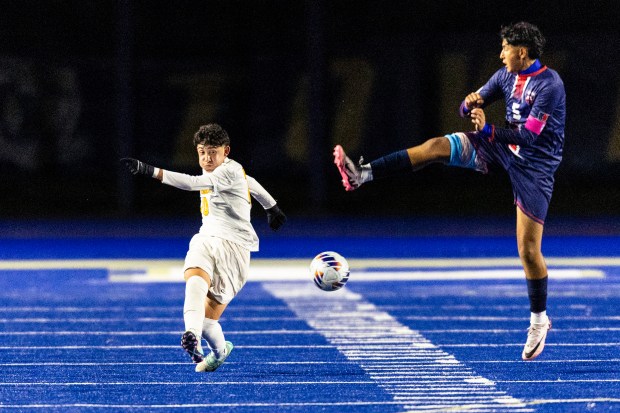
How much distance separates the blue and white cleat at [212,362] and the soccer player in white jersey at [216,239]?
0.02 metres

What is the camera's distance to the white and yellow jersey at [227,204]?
273 inches

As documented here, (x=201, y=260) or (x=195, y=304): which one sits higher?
(x=201, y=260)

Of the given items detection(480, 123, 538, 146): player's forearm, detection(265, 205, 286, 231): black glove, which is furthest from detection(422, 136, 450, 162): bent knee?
detection(265, 205, 286, 231): black glove

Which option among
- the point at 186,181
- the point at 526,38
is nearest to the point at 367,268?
the point at 526,38

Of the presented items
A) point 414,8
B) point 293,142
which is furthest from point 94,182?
point 414,8

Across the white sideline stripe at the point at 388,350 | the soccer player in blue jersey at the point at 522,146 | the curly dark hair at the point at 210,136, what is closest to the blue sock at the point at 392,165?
the soccer player in blue jersey at the point at 522,146

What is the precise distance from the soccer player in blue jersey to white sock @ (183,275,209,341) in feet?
3.39

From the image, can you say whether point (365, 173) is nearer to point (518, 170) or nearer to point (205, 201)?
point (205, 201)

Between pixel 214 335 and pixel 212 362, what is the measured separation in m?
0.33

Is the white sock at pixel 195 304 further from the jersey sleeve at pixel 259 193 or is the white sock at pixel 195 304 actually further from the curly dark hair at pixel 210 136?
the curly dark hair at pixel 210 136

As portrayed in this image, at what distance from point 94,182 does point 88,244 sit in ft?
13.6

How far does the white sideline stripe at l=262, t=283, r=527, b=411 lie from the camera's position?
21.6 ft

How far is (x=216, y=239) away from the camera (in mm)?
7070

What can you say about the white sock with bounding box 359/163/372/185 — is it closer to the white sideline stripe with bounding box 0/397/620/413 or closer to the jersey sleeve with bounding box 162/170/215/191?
the jersey sleeve with bounding box 162/170/215/191
